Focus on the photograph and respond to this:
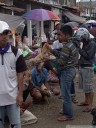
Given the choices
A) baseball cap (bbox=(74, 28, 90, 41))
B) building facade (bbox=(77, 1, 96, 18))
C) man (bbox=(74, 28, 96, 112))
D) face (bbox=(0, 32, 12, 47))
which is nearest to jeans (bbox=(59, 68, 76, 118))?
man (bbox=(74, 28, 96, 112))

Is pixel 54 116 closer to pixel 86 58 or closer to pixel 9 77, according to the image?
pixel 86 58

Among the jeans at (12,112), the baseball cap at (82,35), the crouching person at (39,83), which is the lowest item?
the crouching person at (39,83)

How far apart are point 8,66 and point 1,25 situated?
47 centimetres

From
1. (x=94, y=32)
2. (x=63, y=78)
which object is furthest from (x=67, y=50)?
(x=94, y=32)

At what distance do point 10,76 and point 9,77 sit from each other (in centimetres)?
2

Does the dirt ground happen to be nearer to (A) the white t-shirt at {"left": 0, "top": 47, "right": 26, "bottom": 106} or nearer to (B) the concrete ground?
(B) the concrete ground

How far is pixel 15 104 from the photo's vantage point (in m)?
4.16

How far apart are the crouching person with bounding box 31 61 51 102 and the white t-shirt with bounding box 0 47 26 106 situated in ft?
9.73

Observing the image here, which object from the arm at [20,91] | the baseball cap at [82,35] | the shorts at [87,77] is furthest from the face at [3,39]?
the shorts at [87,77]

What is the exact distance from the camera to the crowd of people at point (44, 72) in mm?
4059

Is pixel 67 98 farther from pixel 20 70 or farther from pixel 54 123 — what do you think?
pixel 20 70

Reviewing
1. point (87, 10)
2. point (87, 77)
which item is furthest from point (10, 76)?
point (87, 10)

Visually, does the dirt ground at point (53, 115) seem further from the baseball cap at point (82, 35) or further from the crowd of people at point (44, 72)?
the baseball cap at point (82, 35)

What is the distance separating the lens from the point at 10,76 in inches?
160
